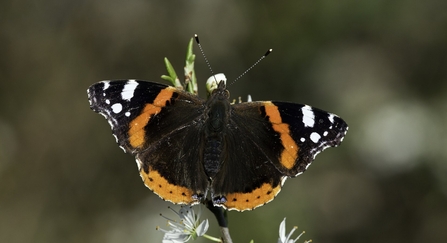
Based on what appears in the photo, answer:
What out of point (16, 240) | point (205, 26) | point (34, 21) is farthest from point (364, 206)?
point (34, 21)

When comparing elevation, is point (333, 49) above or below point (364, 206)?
above

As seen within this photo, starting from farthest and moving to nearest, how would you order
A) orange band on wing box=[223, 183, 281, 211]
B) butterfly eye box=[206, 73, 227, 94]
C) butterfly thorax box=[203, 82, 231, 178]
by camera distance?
1. butterfly eye box=[206, 73, 227, 94]
2. butterfly thorax box=[203, 82, 231, 178]
3. orange band on wing box=[223, 183, 281, 211]

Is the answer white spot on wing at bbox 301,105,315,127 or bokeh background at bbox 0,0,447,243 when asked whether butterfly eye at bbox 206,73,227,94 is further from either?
bokeh background at bbox 0,0,447,243

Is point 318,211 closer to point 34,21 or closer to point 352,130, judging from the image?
point 352,130

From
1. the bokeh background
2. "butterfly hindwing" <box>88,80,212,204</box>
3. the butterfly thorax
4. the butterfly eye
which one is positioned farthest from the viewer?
the bokeh background

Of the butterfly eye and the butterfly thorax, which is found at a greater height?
the butterfly eye

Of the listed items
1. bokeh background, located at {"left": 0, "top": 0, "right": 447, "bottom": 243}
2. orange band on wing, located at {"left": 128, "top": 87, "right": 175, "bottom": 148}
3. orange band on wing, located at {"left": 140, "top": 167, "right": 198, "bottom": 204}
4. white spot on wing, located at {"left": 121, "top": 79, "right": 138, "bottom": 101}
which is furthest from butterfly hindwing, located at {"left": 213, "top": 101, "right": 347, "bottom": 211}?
bokeh background, located at {"left": 0, "top": 0, "right": 447, "bottom": 243}

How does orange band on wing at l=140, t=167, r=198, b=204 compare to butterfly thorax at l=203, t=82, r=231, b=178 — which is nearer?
orange band on wing at l=140, t=167, r=198, b=204
